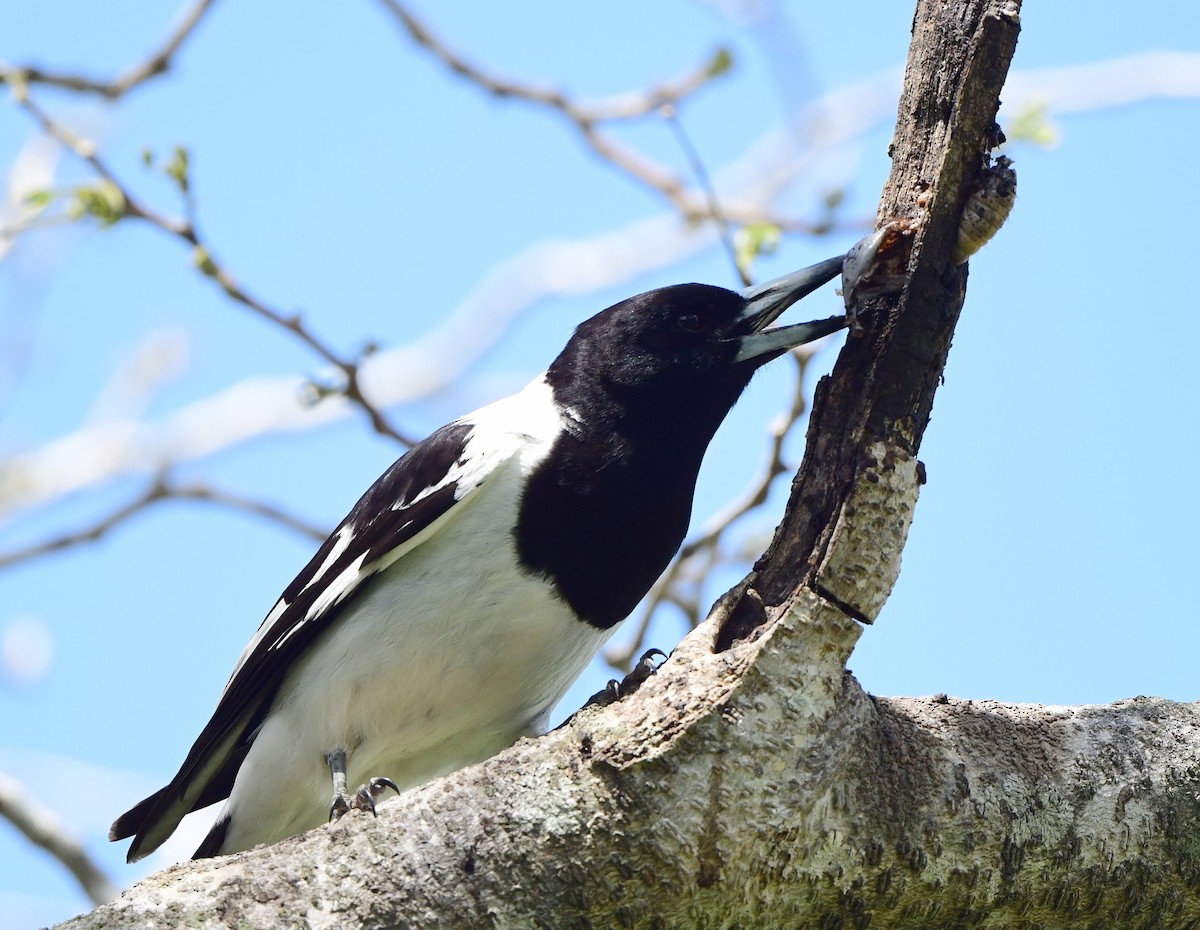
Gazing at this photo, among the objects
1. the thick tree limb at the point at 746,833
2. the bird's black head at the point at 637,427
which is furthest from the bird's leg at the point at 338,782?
the thick tree limb at the point at 746,833

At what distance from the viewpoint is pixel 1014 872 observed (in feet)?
9.43

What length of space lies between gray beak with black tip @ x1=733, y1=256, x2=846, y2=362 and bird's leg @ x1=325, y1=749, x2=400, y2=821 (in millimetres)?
1662

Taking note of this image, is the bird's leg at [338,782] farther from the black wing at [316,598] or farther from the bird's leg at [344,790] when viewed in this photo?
the black wing at [316,598]

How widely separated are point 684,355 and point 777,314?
1.06 feet

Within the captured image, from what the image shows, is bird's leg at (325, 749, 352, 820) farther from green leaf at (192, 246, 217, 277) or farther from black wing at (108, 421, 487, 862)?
green leaf at (192, 246, 217, 277)

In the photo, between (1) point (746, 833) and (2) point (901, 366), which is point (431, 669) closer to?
(1) point (746, 833)

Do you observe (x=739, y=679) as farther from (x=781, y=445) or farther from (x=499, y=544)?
(x=781, y=445)

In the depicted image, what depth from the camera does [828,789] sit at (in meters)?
2.76

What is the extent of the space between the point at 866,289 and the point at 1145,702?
1176 millimetres

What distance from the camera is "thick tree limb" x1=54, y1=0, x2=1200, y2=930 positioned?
266cm

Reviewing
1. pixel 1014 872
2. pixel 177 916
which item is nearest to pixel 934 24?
pixel 1014 872

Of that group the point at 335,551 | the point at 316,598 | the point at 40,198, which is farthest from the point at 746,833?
the point at 40,198

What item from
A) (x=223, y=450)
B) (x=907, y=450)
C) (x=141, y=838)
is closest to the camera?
(x=907, y=450)

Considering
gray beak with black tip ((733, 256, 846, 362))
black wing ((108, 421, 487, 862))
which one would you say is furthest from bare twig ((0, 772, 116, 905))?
gray beak with black tip ((733, 256, 846, 362))
